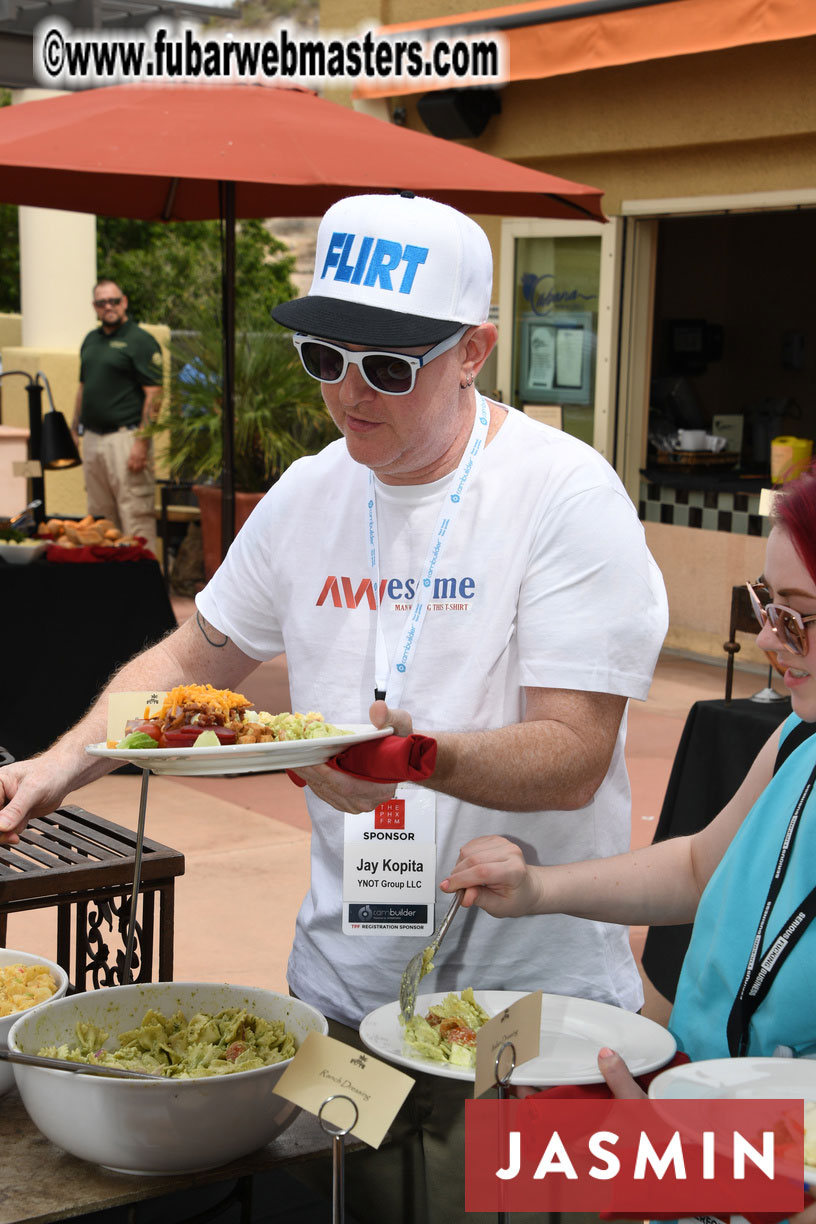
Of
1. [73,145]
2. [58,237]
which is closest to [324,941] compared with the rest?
[73,145]

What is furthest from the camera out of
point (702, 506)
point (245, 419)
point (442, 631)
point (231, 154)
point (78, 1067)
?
point (245, 419)

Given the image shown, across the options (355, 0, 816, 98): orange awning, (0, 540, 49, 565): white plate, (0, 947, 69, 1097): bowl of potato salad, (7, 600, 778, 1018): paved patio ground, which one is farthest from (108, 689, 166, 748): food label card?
(355, 0, 816, 98): orange awning

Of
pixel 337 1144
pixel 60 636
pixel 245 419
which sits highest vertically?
pixel 245 419

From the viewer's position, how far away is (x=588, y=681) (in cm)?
196

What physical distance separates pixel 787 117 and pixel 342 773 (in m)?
6.91

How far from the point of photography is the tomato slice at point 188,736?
1.72 metres

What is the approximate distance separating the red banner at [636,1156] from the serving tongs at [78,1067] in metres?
0.35

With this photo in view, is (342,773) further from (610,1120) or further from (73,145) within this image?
(73,145)

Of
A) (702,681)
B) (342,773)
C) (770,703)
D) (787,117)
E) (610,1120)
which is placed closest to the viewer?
(610,1120)

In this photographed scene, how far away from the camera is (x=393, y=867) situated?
2.03 meters

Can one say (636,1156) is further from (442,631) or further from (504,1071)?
(442,631)

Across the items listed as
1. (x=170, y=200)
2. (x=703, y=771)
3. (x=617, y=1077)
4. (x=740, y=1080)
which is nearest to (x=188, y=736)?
(x=617, y=1077)

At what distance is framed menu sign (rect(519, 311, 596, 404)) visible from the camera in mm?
9359

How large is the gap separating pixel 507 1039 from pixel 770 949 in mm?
378
